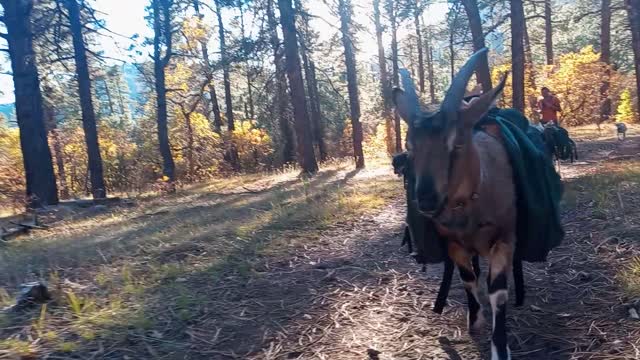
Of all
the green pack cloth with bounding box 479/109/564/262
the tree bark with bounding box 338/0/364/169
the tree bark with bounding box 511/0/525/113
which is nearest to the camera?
the green pack cloth with bounding box 479/109/564/262

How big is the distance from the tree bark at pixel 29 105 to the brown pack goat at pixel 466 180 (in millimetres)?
12634

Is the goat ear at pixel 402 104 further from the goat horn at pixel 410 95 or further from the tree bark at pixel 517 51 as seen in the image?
the tree bark at pixel 517 51

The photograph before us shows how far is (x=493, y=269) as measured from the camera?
334cm

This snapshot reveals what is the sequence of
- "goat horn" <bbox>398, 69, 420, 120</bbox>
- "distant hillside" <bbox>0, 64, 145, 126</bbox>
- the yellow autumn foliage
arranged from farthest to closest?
"distant hillside" <bbox>0, 64, 145, 126</bbox> < the yellow autumn foliage < "goat horn" <bbox>398, 69, 420, 120</bbox>

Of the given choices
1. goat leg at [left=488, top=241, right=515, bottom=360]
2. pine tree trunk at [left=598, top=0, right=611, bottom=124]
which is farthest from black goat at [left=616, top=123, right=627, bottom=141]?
goat leg at [left=488, top=241, right=515, bottom=360]

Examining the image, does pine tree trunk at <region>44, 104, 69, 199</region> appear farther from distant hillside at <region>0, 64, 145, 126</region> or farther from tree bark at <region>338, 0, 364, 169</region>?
tree bark at <region>338, 0, 364, 169</region>

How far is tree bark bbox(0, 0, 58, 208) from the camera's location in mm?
13367

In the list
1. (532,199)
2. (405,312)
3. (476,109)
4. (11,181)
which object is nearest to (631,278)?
(532,199)

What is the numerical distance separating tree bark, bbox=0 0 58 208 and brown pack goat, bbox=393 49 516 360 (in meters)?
12.6

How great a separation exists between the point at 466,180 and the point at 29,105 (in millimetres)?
13579

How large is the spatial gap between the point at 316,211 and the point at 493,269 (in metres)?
5.32

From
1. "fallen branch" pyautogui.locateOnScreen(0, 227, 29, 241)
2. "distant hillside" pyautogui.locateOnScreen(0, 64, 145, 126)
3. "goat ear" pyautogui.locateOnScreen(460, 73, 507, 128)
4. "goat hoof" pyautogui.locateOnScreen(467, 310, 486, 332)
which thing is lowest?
"goat hoof" pyautogui.locateOnScreen(467, 310, 486, 332)

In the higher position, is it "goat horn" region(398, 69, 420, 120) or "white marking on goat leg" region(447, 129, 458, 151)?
"goat horn" region(398, 69, 420, 120)

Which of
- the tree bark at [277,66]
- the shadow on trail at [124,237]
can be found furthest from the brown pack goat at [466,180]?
the tree bark at [277,66]
